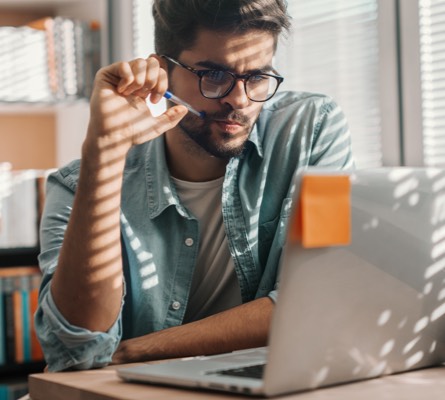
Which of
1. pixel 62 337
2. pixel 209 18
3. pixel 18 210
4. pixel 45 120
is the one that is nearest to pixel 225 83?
pixel 209 18

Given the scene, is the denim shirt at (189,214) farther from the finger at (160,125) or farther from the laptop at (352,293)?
the laptop at (352,293)

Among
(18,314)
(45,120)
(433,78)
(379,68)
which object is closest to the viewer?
(433,78)

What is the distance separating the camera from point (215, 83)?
160 centimetres

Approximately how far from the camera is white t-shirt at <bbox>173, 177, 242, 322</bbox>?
1.59 metres

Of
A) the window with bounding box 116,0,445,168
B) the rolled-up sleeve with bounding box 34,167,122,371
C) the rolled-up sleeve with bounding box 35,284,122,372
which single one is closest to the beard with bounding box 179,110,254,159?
the rolled-up sleeve with bounding box 34,167,122,371

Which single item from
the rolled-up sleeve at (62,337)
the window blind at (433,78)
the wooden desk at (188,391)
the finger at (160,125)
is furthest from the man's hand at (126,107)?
the window blind at (433,78)

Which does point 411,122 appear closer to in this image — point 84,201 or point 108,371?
point 84,201

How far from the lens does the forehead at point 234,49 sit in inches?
62.3

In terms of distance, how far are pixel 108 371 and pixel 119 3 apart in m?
2.16

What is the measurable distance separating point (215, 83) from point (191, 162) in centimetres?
19

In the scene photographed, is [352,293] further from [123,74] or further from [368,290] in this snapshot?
[123,74]

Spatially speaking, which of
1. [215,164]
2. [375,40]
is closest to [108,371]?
[215,164]

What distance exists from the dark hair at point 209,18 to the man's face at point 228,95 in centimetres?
2

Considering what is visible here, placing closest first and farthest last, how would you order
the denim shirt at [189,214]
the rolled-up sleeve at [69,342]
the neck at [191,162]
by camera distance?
the rolled-up sleeve at [69,342] → the denim shirt at [189,214] → the neck at [191,162]
